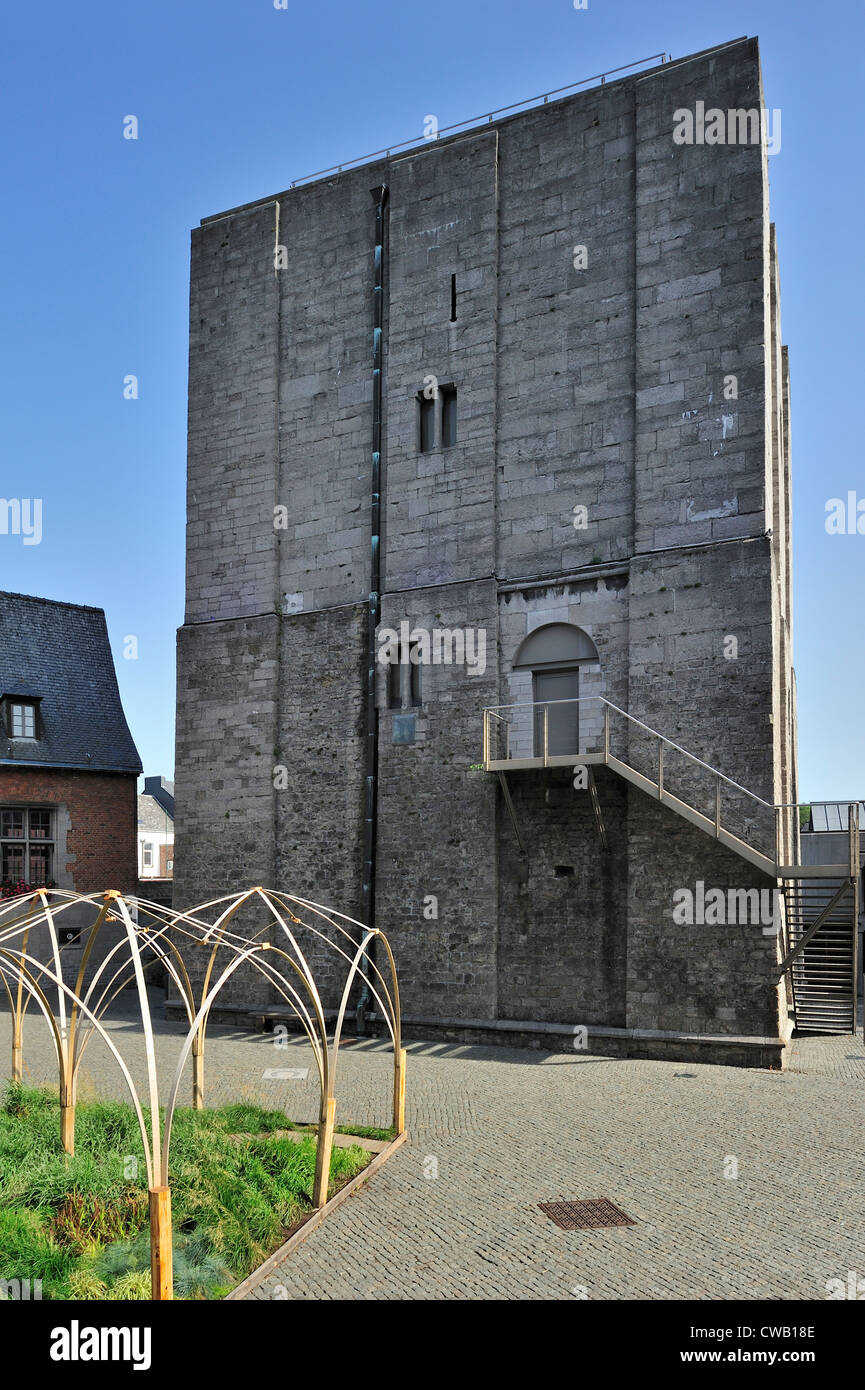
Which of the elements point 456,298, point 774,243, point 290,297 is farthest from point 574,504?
point 774,243

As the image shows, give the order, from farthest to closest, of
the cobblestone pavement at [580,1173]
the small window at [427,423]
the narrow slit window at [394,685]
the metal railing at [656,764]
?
the small window at [427,423] → the narrow slit window at [394,685] → the metal railing at [656,764] → the cobblestone pavement at [580,1173]

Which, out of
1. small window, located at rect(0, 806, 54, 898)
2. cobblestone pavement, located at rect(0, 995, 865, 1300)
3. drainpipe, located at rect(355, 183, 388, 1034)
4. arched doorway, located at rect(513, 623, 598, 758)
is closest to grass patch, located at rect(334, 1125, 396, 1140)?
cobblestone pavement, located at rect(0, 995, 865, 1300)

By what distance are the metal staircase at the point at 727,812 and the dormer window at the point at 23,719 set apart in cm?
1435

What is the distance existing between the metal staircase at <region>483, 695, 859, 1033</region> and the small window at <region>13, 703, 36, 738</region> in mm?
14345

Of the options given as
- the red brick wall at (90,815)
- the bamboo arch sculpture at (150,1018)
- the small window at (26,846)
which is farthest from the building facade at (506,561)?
the red brick wall at (90,815)

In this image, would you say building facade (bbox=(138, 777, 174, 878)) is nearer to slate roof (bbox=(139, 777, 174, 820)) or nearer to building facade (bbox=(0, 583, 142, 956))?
slate roof (bbox=(139, 777, 174, 820))

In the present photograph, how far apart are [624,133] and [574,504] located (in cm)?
652

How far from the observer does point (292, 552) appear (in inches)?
789

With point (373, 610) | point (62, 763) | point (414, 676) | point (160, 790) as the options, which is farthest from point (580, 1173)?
point (160, 790)

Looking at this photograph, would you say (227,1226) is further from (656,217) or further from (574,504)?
(656,217)

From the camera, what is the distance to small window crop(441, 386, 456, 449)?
18681 millimetres

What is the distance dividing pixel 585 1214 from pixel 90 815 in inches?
816

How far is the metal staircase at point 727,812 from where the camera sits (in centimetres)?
1470

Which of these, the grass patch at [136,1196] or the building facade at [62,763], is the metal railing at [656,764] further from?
the building facade at [62,763]
